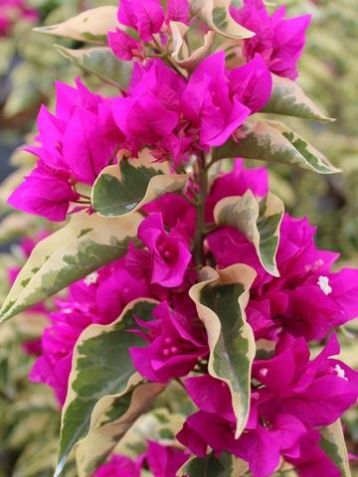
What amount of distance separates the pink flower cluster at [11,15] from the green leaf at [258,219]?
213 cm

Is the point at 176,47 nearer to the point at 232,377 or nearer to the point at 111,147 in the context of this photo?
the point at 111,147

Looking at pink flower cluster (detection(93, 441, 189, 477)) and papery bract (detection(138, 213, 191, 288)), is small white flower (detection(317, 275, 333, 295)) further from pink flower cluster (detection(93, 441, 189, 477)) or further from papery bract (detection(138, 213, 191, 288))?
pink flower cluster (detection(93, 441, 189, 477))

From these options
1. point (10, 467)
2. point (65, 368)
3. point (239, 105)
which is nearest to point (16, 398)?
point (10, 467)

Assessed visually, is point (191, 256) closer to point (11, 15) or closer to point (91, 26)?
point (91, 26)

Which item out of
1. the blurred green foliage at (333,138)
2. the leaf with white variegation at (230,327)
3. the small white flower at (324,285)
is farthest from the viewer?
the blurred green foliage at (333,138)

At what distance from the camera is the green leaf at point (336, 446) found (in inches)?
26.1

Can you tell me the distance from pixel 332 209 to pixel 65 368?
66.8 inches

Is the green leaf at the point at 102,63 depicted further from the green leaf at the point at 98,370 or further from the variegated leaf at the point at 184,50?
the green leaf at the point at 98,370

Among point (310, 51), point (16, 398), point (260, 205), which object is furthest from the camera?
point (310, 51)

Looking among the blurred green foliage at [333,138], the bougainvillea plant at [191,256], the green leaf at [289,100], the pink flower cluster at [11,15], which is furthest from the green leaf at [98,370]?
the pink flower cluster at [11,15]

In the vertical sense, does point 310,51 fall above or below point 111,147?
below

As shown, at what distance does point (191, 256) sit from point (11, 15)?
2217 mm

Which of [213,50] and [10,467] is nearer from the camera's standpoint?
[213,50]

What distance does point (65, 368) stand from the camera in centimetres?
69
